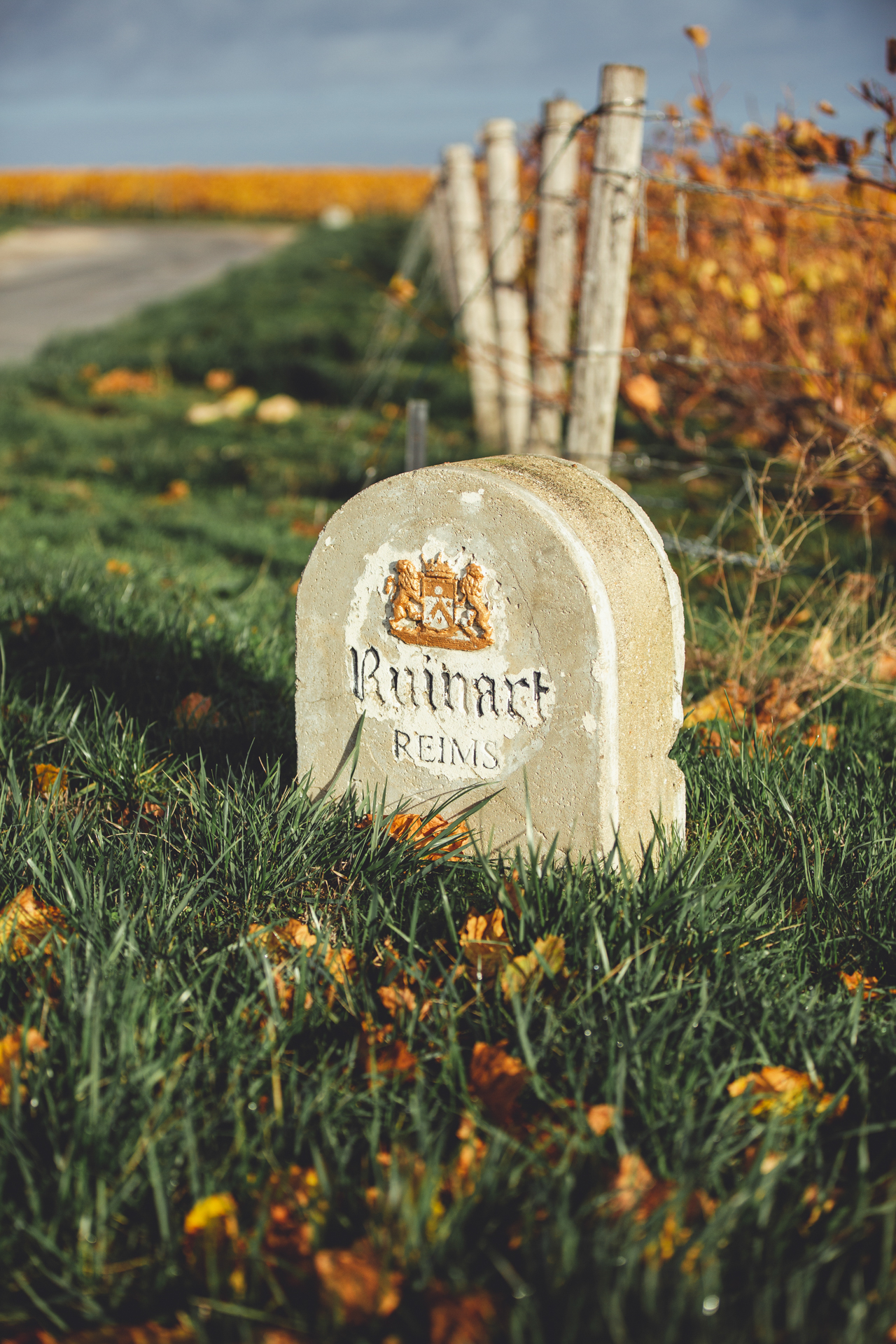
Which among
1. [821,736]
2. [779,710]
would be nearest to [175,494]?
[779,710]

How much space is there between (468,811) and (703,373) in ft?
14.6

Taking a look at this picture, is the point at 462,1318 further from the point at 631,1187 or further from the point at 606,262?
the point at 606,262

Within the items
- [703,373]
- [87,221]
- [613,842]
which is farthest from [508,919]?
[87,221]

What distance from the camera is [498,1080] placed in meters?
1.62

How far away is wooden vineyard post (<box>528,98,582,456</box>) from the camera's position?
490cm

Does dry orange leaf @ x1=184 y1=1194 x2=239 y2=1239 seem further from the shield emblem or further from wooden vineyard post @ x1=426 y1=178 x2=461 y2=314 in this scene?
wooden vineyard post @ x1=426 y1=178 x2=461 y2=314

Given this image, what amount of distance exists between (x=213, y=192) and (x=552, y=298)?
5425 cm

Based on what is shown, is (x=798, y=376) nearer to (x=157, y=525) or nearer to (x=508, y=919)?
(x=157, y=525)

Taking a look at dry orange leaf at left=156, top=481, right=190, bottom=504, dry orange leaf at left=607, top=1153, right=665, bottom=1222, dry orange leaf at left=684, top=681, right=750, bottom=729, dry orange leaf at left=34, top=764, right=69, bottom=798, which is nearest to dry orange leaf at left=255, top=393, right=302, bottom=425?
dry orange leaf at left=156, top=481, right=190, bottom=504

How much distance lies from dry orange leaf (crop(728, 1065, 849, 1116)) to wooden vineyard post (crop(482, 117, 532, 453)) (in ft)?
14.8

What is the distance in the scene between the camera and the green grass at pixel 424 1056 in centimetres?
130

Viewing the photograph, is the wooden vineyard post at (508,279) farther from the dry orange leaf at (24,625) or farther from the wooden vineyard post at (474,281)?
the dry orange leaf at (24,625)

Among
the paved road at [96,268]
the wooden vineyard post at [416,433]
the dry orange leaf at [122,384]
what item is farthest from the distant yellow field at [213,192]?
the wooden vineyard post at [416,433]

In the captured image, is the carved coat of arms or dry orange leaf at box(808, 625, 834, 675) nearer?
the carved coat of arms
